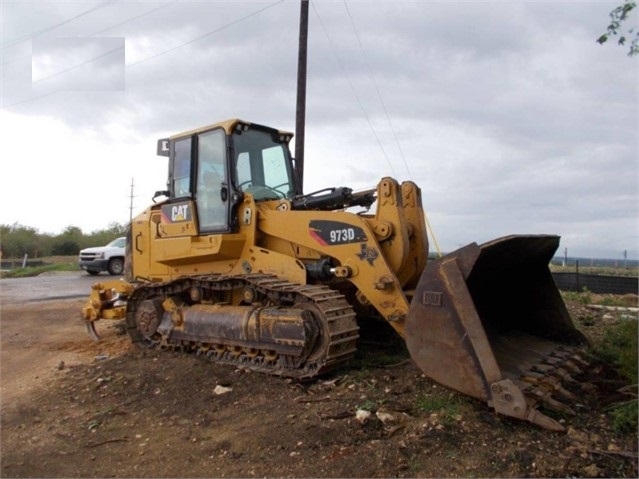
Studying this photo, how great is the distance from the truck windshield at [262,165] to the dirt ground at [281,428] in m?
2.35

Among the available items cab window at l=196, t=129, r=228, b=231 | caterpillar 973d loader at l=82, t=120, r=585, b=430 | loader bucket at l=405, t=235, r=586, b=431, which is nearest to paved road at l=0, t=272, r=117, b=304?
caterpillar 973d loader at l=82, t=120, r=585, b=430

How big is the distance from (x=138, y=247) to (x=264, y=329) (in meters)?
3.40

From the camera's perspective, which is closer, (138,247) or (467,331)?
(467,331)

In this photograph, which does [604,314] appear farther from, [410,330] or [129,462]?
[129,462]

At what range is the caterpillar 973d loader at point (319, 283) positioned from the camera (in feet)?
14.8

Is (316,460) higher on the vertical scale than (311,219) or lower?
lower

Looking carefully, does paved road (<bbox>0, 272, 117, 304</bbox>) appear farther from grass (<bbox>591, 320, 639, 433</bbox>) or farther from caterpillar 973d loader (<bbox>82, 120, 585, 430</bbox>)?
grass (<bbox>591, 320, 639, 433</bbox>)

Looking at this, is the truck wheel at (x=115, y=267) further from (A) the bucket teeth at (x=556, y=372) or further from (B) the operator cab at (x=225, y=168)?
(A) the bucket teeth at (x=556, y=372)

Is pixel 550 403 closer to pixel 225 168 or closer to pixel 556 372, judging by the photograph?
pixel 556 372

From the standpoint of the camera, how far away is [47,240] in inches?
1922

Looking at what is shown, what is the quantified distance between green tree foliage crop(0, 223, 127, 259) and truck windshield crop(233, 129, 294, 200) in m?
39.3

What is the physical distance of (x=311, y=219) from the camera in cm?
641

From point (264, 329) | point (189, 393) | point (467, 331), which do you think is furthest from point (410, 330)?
point (189, 393)

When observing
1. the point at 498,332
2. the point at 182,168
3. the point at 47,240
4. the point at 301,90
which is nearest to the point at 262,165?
the point at 182,168
